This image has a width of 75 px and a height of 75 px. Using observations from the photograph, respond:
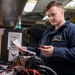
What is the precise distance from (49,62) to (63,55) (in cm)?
20

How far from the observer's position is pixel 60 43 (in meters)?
1.59

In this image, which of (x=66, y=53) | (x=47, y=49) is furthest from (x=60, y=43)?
(x=47, y=49)

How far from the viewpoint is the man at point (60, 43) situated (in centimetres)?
145

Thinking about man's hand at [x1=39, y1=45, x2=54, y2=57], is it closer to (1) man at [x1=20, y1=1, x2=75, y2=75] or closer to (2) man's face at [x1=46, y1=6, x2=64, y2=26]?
(1) man at [x1=20, y1=1, x2=75, y2=75]

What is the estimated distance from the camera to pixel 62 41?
1581 millimetres

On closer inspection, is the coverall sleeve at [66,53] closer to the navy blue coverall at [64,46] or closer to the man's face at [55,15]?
the navy blue coverall at [64,46]

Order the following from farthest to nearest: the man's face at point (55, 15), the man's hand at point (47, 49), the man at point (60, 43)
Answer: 1. the man's face at point (55, 15)
2. the man at point (60, 43)
3. the man's hand at point (47, 49)

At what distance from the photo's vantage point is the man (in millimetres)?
1449

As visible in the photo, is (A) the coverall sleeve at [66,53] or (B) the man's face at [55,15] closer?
(A) the coverall sleeve at [66,53]

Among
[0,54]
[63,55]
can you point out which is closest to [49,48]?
[63,55]

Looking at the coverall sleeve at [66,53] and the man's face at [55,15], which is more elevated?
the man's face at [55,15]

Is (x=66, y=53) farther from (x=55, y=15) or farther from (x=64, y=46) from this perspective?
(x=55, y=15)

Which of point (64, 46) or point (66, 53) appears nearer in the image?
point (66, 53)

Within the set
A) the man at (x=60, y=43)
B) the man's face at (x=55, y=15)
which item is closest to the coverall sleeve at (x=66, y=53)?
the man at (x=60, y=43)
